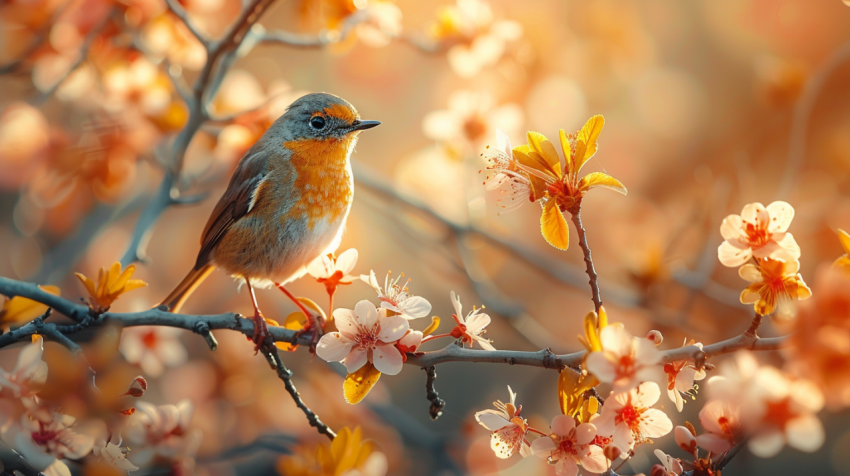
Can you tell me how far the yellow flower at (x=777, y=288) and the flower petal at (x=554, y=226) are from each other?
1.41ft

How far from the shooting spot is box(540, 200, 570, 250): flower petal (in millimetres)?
A: 1371

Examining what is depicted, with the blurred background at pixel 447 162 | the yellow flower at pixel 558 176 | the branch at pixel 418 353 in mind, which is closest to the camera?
the branch at pixel 418 353

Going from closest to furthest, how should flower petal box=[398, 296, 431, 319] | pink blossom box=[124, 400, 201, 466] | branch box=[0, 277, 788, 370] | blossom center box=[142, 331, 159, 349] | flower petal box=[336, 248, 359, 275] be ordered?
branch box=[0, 277, 788, 370] → flower petal box=[398, 296, 431, 319] → pink blossom box=[124, 400, 201, 466] → flower petal box=[336, 248, 359, 275] → blossom center box=[142, 331, 159, 349]

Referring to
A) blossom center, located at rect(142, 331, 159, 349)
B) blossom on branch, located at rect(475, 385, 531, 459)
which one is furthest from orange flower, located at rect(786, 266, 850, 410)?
blossom center, located at rect(142, 331, 159, 349)

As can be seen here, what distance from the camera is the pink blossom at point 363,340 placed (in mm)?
1503

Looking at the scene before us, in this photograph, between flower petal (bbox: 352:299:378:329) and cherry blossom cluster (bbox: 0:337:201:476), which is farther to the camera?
flower petal (bbox: 352:299:378:329)

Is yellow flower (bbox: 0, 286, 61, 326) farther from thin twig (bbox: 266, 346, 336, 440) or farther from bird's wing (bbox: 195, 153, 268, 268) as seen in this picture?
bird's wing (bbox: 195, 153, 268, 268)

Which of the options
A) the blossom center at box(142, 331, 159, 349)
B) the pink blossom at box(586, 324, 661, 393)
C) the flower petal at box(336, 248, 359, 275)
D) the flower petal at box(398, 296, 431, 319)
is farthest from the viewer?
the blossom center at box(142, 331, 159, 349)

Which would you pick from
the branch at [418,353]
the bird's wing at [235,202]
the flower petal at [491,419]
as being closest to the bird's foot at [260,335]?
the branch at [418,353]

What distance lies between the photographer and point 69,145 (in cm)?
331

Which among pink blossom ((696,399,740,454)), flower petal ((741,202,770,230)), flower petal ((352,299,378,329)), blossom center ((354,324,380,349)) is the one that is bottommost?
blossom center ((354,324,380,349))

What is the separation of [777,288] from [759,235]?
0.44 feet

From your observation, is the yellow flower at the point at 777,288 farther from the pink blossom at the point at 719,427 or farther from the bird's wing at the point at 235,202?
the bird's wing at the point at 235,202

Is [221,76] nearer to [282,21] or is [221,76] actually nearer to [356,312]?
[356,312]
